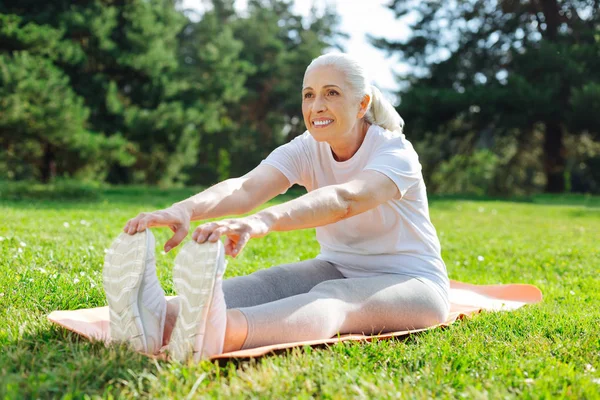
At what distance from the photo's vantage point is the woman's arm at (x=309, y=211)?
84.5 inches

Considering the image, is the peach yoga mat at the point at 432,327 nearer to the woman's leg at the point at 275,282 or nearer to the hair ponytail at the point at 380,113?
the woman's leg at the point at 275,282

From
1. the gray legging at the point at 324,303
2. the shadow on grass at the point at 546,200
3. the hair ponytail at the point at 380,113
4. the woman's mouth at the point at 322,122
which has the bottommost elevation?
the shadow on grass at the point at 546,200

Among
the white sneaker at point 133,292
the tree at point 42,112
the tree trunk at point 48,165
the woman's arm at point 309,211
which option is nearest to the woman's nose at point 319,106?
the woman's arm at point 309,211

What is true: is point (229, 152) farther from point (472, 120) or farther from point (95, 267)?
point (95, 267)

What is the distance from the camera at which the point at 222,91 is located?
70.9 ft

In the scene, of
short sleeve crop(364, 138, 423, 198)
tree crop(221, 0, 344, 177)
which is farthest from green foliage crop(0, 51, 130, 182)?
short sleeve crop(364, 138, 423, 198)

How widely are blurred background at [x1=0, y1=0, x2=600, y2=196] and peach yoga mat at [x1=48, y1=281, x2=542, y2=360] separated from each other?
1165 centimetres

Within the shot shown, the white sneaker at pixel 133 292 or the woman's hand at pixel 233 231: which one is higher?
the woman's hand at pixel 233 231

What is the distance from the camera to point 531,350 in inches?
98.6

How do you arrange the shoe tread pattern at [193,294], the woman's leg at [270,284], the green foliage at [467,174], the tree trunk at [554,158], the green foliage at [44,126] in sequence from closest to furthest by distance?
the shoe tread pattern at [193,294], the woman's leg at [270,284], the green foliage at [44,126], the tree trunk at [554,158], the green foliage at [467,174]

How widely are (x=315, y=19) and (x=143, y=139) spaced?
10848 mm

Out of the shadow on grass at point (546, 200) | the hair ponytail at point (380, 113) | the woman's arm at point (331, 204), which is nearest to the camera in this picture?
the woman's arm at point (331, 204)

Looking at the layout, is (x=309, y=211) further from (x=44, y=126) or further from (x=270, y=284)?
(x=44, y=126)

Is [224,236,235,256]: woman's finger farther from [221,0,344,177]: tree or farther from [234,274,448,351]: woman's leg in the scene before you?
[221,0,344,177]: tree
